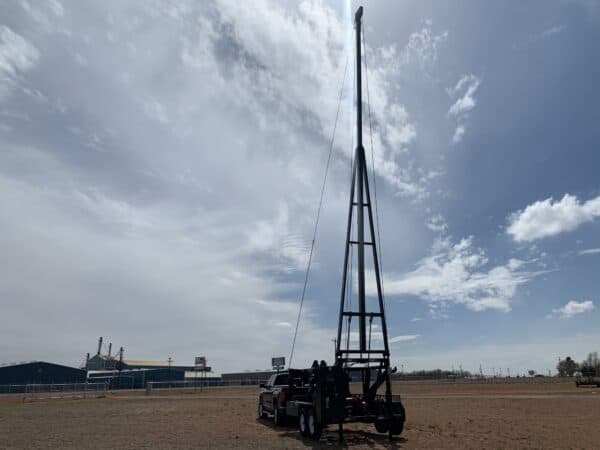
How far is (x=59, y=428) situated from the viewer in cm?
1806

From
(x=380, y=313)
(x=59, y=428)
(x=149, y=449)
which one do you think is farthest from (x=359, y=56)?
(x=59, y=428)

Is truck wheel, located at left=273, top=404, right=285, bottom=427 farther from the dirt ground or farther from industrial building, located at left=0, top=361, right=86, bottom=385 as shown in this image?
industrial building, located at left=0, top=361, right=86, bottom=385

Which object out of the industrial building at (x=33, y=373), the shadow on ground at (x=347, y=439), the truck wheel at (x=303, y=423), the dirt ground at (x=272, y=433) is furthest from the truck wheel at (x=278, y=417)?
the industrial building at (x=33, y=373)

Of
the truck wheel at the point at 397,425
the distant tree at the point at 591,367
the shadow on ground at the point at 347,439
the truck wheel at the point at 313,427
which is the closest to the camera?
the shadow on ground at the point at 347,439

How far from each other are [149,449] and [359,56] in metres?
19.3

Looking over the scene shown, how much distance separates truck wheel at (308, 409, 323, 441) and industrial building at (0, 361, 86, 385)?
327 feet

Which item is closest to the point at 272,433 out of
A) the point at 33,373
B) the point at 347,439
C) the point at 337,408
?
the point at 347,439

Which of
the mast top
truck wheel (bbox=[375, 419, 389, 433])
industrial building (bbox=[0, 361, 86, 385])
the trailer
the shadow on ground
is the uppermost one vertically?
the mast top

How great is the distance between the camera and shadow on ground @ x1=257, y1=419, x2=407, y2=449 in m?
13.9

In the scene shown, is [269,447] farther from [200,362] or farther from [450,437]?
[200,362]

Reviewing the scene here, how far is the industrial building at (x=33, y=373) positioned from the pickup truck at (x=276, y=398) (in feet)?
306

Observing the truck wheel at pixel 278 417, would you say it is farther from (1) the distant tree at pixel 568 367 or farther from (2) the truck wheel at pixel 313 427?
(1) the distant tree at pixel 568 367

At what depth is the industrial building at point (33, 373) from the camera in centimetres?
9775

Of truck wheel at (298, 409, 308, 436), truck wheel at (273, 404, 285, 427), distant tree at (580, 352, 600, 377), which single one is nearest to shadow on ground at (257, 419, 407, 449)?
truck wheel at (298, 409, 308, 436)
